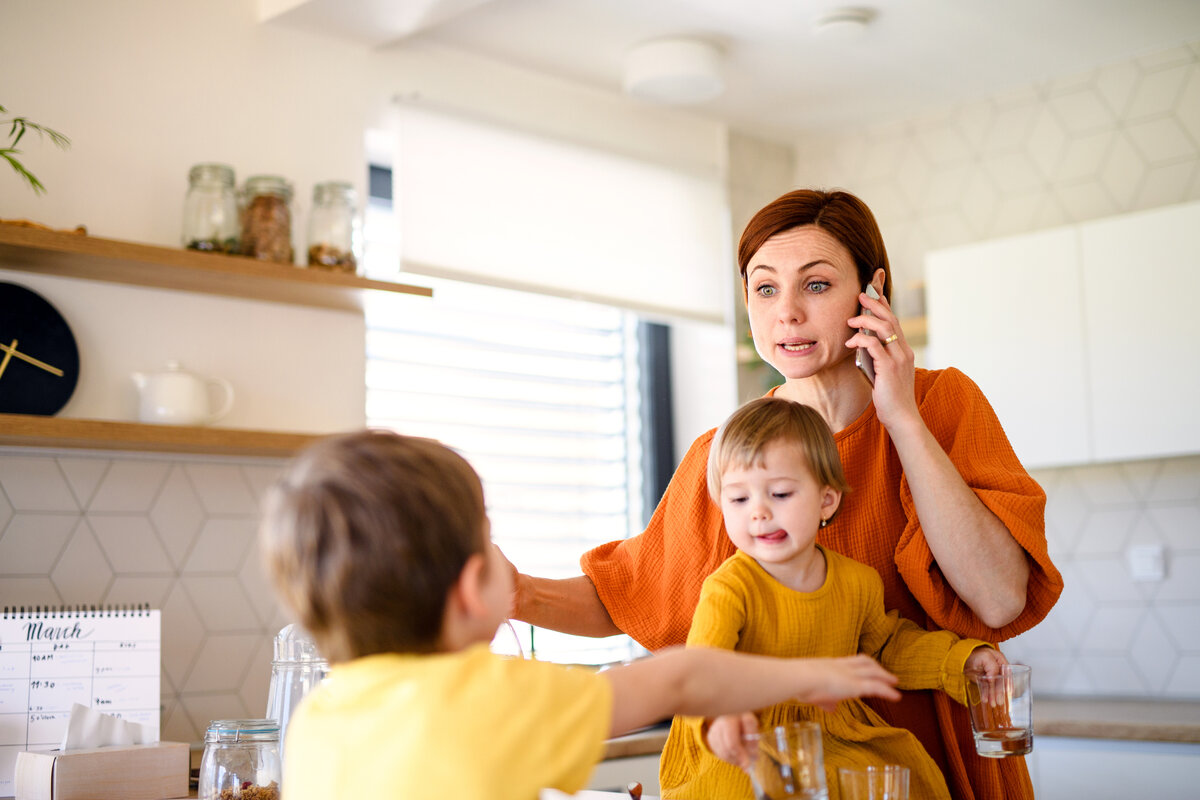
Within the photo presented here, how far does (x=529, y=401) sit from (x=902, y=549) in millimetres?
2571

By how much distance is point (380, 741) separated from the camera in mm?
925

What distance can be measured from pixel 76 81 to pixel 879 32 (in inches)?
88.0

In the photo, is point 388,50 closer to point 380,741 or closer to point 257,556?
point 257,556

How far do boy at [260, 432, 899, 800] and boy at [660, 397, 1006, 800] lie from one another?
346mm

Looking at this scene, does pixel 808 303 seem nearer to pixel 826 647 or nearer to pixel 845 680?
pixel 826 647

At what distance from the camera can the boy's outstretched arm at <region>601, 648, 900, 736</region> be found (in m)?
1.01

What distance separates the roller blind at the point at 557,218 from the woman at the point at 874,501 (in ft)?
6.12

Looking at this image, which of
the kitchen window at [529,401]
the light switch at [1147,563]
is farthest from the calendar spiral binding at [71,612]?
the light switch at [1147,563]

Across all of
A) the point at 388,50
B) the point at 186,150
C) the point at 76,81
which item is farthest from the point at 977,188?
the point at 76,81

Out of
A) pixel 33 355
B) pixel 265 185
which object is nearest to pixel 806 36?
pixel 265 185

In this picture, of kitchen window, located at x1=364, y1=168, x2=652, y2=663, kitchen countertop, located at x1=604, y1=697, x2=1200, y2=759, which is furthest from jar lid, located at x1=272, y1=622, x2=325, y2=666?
kitchen window, located at x1=364, y1=168, x2=652, y2=663

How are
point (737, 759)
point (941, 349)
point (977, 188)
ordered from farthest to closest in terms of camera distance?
point (977, 188) → point (941, 349) → point (737, 759)

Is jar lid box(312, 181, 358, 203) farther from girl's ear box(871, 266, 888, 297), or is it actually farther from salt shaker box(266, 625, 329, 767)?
girl's ear box(871, 266, 888, 297)

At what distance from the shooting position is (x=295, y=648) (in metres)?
1.88
